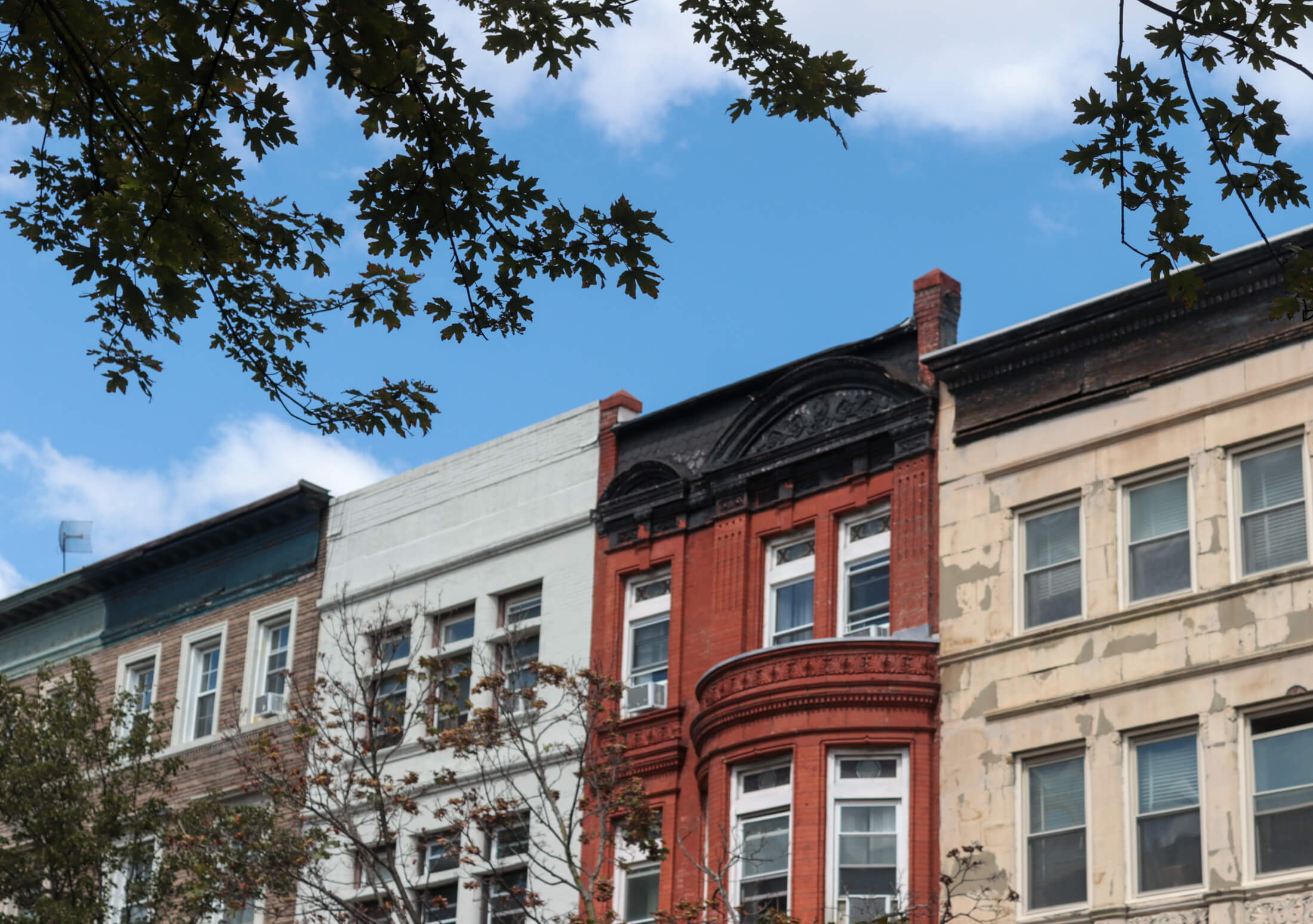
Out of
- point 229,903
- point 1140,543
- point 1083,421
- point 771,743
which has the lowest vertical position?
point 229,903

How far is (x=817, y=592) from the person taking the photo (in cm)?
2625

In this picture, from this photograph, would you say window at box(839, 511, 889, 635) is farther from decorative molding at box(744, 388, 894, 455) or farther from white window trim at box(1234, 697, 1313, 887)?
white window trim at box(1234, 697, 1313, 887)

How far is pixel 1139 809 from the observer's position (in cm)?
2188

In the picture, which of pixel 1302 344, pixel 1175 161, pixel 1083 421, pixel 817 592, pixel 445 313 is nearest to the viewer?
pixel 1175 161

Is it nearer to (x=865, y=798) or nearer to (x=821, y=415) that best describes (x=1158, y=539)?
(x=865, y=798)

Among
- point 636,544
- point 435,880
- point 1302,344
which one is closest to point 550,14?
point 1302,344

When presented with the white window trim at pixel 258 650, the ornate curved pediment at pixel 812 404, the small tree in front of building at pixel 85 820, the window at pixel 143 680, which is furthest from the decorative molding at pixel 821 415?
the window at pixel 143 680

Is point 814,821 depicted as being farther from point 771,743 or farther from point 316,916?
point 316,916

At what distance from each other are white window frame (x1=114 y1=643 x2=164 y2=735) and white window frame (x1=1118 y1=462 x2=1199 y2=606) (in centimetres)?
1890

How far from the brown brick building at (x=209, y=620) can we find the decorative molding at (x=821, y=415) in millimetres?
9484

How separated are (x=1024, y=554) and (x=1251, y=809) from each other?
4.66m

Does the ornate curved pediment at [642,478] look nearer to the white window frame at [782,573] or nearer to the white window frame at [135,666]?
the white window frame at [782,573]

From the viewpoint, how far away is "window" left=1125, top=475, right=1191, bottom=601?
22.7 m

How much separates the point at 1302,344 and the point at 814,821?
8.04 meters
